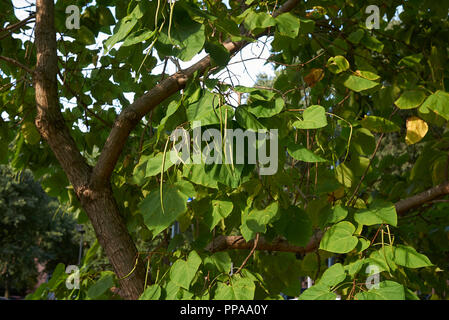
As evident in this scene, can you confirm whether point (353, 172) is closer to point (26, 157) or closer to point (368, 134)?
point (368, 134)

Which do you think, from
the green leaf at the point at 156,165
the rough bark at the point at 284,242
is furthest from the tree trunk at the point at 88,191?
the green leaf at the point at 156,165

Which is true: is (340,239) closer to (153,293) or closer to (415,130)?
(153,293)

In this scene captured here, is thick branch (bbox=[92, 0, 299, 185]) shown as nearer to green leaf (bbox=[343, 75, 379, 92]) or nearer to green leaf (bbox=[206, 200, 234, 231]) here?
green leaf (bbox=[343, 75, 379, 92])

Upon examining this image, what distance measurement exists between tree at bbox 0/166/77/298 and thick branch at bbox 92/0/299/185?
20527 millimetres

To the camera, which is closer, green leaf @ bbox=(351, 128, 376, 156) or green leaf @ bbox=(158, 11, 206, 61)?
green leaf @ bbox=(158, 11, 206, 61)

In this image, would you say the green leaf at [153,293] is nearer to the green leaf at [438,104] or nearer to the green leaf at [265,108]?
the green leaf at [265,108]

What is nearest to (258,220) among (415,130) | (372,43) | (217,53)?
(217,53)

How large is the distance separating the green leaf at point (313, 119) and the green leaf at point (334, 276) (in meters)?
0.39

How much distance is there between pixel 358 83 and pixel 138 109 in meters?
0.81

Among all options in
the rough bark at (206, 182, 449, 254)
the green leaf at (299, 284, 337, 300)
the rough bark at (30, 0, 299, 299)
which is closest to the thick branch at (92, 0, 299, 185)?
the rough bark at (30, 0, 299, 299)

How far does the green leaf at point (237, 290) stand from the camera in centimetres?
119

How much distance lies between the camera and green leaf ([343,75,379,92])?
5.24 feet
